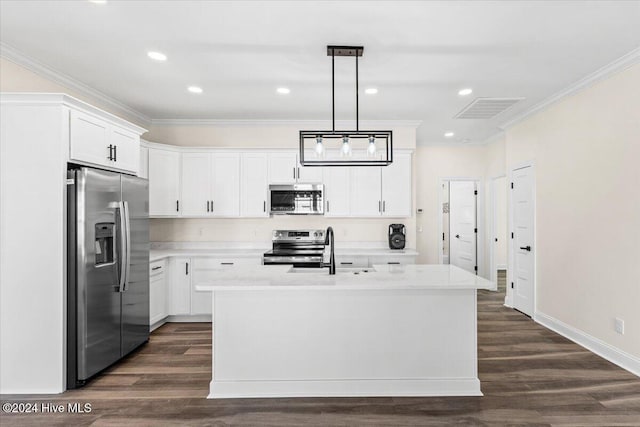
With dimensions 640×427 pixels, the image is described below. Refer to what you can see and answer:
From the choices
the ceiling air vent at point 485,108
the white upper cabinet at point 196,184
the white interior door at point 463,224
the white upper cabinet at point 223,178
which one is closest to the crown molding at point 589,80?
the ceiling air vent at point 485,108

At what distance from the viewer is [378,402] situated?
100.0 inches

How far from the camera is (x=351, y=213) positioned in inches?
194

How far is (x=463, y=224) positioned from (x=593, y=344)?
11.7ft

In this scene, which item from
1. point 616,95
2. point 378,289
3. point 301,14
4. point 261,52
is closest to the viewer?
point 301,14

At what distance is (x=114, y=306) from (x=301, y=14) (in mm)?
2948

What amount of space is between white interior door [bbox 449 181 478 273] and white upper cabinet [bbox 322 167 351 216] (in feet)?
9.92

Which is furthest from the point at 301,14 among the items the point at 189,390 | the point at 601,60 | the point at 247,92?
the point at 189,390

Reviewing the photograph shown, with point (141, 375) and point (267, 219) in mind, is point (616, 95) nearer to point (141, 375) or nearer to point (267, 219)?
point (267, 219)

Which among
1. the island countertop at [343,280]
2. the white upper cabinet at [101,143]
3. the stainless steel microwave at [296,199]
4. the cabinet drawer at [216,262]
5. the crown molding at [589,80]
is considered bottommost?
the cabinet drawer at [216,262]

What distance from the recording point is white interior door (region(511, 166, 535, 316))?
181 inches

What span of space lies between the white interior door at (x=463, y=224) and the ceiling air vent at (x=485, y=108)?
2.16 meters

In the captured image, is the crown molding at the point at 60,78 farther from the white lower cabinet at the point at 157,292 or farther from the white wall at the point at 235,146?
the white lower cabinet at the point at 157,292

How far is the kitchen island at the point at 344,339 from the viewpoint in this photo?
104 inches

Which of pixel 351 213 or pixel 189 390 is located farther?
pixel 351 213
